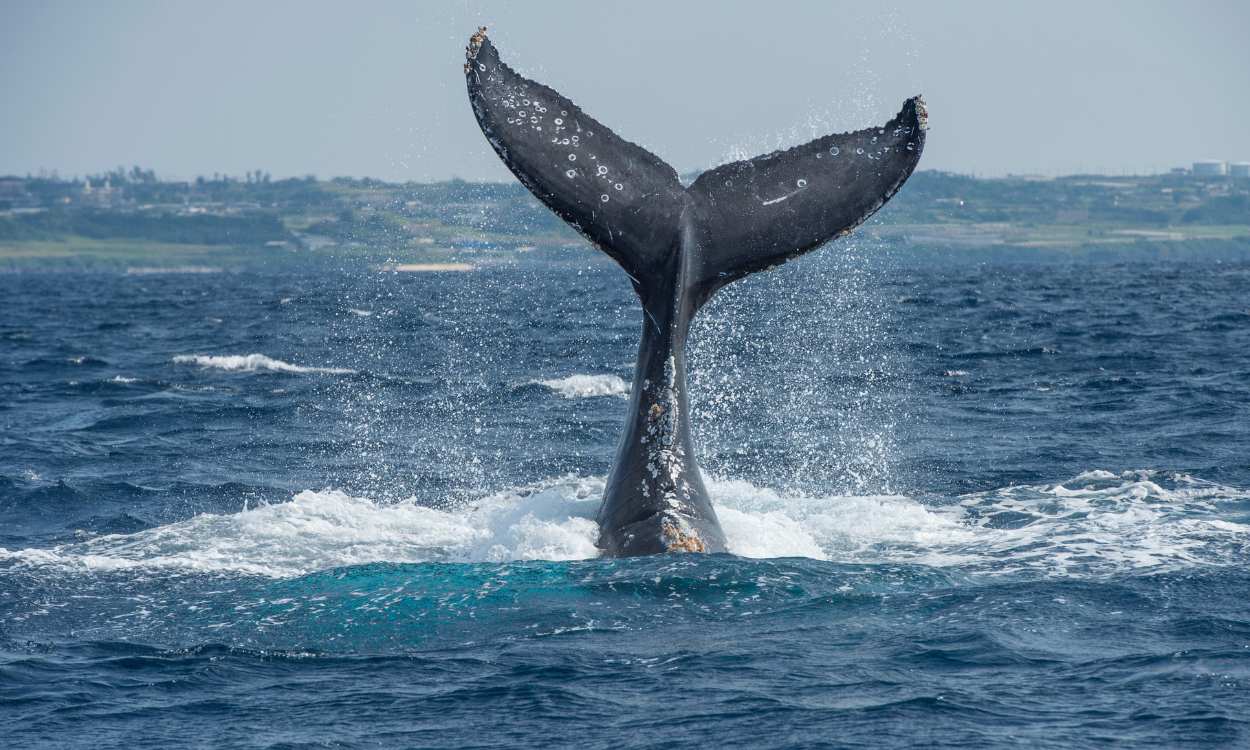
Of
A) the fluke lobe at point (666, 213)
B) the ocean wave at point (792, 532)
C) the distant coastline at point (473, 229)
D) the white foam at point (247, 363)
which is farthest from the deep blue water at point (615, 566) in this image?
the distant coastline at point (473, 229)

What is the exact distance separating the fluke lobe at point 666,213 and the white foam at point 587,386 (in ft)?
37.3

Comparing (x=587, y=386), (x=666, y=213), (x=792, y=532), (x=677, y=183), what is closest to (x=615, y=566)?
(x=792, y=532)

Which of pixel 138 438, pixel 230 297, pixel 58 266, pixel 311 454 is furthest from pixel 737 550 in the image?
pixel 58 266

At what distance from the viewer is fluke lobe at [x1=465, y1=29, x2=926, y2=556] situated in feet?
30.0

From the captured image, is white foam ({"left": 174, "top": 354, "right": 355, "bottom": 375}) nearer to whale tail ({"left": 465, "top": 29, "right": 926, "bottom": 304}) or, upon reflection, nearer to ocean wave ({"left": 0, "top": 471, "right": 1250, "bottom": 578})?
ocean wave ({"left": 0, "top": 471, "right": 1250, "bottom": 578})

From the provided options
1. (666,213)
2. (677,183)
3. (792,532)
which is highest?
(677,183)

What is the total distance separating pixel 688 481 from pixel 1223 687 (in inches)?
143

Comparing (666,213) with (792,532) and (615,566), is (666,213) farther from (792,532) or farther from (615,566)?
(792,532)

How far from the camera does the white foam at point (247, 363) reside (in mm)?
26328

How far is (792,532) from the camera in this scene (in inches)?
435

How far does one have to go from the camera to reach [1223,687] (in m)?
7.18

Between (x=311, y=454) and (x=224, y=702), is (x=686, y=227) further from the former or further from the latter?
(x=311, y=454)

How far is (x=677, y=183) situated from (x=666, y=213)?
246 millimetres

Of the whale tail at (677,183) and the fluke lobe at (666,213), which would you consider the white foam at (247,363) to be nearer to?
the fluke lobe at (666,213)
